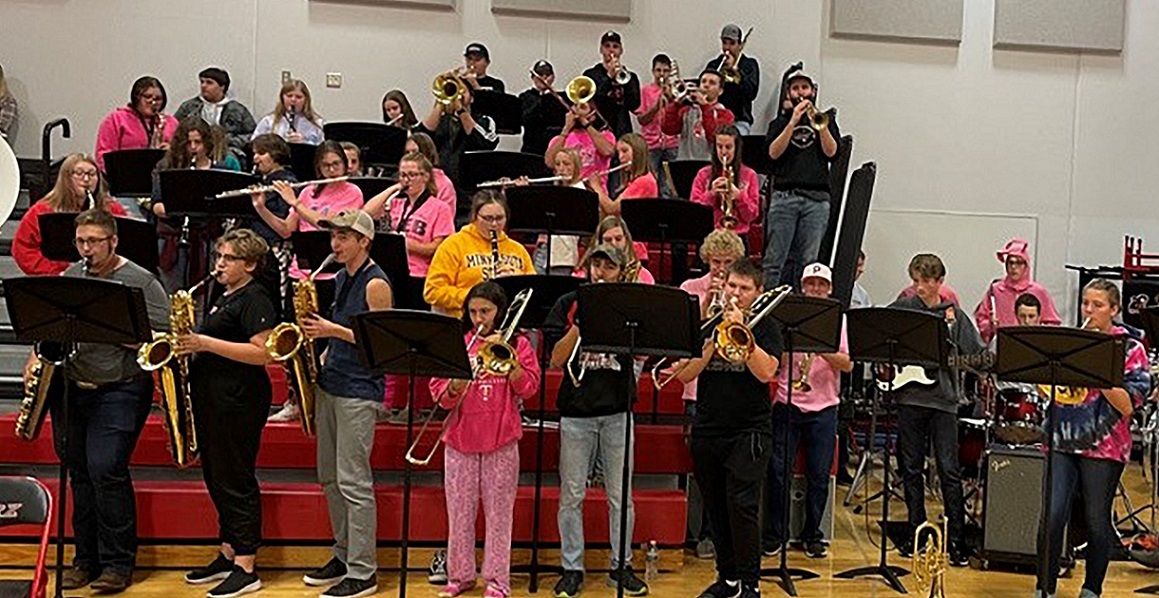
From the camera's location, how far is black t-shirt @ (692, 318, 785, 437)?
5965mm

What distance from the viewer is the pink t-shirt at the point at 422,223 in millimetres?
7598

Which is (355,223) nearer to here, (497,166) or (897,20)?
(497,166)

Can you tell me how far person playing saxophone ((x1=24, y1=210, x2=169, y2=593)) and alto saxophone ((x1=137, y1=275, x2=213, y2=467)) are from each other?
14 centimetres

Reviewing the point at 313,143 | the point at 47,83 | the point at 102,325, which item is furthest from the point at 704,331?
the point at 47,83

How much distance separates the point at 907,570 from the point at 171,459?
4.19m

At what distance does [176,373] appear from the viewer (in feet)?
19.6

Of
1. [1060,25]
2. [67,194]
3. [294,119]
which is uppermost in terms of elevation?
[1060,25]

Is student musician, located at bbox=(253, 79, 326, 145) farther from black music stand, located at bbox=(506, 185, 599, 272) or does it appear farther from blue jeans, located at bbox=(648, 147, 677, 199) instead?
black music stand, located at bbox=(506, 185, 599, 272)

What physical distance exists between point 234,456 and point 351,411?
0.61 m

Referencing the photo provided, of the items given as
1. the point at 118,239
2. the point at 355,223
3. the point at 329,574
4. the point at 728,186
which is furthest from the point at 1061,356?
the point at 118,239

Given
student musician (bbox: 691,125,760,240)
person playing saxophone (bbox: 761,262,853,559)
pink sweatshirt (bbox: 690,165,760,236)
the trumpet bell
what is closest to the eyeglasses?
person playing saxophone (bbox: 761,262,853,559)

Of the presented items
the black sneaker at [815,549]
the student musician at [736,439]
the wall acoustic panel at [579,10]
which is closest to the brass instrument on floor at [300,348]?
the student musician at [736,439]

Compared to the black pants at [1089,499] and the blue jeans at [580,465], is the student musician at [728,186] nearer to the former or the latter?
the blue jeans at [580,465]

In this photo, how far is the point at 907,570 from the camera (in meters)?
7.18
